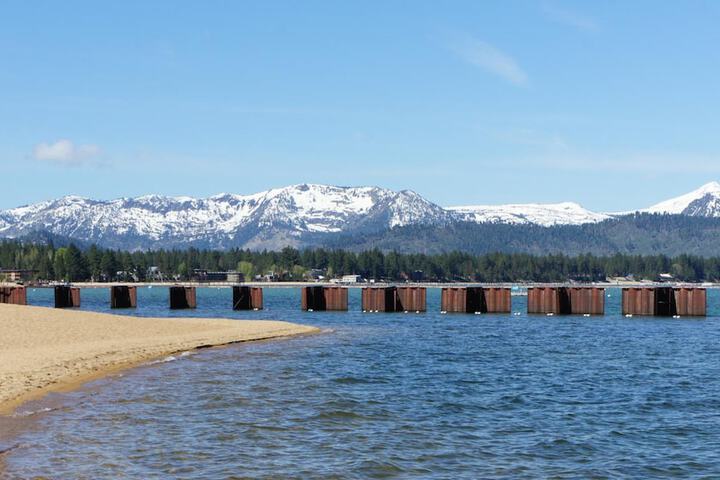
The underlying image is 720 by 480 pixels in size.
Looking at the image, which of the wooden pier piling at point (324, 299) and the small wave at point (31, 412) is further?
the wooden pier piling at point (324, 299)

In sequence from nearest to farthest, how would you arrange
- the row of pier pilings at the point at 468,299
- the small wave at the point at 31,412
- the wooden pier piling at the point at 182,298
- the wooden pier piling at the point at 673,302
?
the small wave at the point at 31,412
the wooden pier piling at the point at 673,302
the row of pier pilings at the point at 468,299
the wooden pier piling at the point at 182,298

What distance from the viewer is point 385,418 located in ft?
123

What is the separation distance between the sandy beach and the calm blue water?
85.9 inches

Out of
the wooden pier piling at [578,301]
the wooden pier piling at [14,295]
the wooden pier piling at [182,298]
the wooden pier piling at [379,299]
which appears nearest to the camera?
the wooden pier piling at [14,295]

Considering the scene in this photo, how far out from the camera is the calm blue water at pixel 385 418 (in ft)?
93.7

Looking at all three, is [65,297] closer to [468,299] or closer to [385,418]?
[468,299]

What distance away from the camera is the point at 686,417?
3928 centimetres

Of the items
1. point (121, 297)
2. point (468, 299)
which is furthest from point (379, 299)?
point (121, 297)

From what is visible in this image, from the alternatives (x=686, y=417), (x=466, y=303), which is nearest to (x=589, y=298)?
(x=466, y=303)

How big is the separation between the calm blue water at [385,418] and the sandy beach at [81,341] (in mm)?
2182

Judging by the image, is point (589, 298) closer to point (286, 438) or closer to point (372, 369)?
point (372, 369)

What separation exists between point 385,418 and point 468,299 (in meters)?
95.6

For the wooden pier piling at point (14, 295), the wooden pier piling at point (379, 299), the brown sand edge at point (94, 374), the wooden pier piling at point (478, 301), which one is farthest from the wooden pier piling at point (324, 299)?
the brown sand edge at point (94, 374)

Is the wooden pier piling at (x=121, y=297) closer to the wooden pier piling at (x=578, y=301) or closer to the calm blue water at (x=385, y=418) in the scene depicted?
the wooden pier piling at (x=578, y=301)
